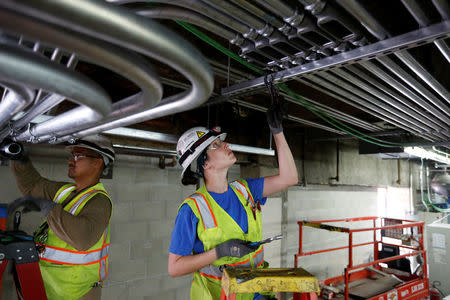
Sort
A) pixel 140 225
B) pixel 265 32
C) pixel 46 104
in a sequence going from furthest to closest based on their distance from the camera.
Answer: pixel 140 225 → pixel 265 32 → pixel 46 104

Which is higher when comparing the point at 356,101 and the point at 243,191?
the point at 356,101

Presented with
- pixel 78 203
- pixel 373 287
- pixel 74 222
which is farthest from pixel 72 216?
pixel 373 287

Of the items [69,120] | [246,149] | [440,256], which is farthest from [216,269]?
[440,256]

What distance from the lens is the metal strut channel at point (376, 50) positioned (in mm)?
982

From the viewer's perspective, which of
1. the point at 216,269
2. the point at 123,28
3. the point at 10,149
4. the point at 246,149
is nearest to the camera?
the point at 123,28

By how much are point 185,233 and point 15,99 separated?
1.03m

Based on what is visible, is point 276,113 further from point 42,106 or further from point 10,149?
point 10,149

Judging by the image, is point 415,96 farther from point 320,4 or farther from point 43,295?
point 43,295

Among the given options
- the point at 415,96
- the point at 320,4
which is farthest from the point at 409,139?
the point at 320,4

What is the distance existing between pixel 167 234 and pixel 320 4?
2397mm

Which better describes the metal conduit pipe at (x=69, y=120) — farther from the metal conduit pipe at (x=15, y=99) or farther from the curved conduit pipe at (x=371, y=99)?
the curved conduit pipe at (x=371, y=99)

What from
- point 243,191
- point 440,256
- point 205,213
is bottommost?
point 440,256

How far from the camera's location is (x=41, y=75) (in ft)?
1.22

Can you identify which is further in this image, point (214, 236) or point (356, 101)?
point (356, 101)
